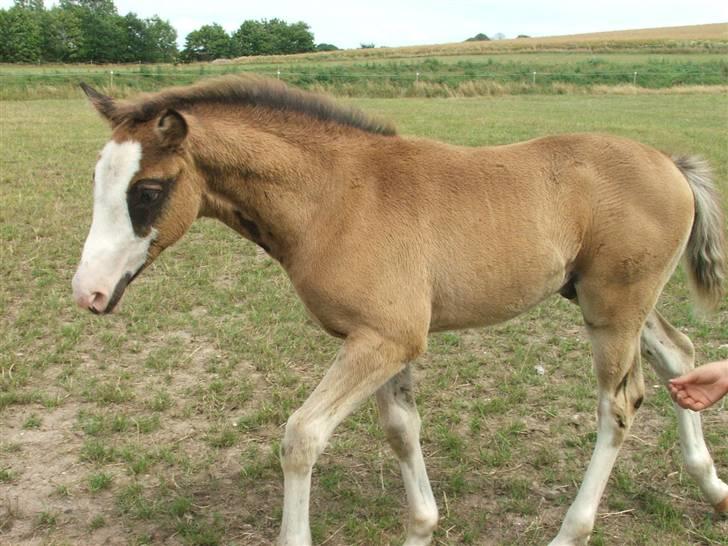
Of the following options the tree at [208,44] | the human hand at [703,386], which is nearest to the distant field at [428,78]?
the human hand at [703,386]

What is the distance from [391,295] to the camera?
108 inches

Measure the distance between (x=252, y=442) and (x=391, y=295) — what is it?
5.41 feet

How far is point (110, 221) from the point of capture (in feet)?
8.54

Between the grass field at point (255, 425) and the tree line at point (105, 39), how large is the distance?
178ft

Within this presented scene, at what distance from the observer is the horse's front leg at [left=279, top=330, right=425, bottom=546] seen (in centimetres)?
264

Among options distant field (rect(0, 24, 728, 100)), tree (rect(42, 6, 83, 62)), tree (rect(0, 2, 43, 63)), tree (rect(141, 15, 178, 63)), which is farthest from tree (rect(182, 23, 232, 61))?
distant field (rect(0, 24, 728, 100))

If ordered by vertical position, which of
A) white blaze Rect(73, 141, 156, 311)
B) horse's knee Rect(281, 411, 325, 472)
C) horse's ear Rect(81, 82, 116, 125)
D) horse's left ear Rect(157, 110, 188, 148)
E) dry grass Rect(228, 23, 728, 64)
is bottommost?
horse's knee Rect(281, 411, 325, 472)

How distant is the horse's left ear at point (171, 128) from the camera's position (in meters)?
2.59

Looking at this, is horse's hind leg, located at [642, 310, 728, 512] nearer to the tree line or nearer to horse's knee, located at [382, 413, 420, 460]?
horse's knee, located at [382, 413, 420, 460]

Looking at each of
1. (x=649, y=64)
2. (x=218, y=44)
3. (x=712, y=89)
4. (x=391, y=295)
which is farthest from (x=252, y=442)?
(x=218, y=44)

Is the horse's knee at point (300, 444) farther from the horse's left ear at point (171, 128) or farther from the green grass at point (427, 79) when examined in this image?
the green grass at point (427, 79)

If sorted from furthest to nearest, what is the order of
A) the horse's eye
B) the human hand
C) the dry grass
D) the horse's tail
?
the dry grass, the horse's tail, the horse's eye, the human hand

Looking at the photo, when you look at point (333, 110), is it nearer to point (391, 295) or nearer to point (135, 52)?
point (391, 295)

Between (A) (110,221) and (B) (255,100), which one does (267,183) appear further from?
(A) (110,221)
